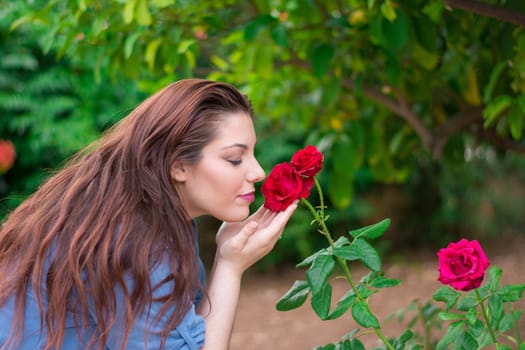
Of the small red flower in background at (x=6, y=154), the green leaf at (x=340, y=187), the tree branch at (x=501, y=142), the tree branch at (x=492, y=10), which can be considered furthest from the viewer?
the small red flower in background at (x=6, y=154)

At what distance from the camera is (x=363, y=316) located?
145cm

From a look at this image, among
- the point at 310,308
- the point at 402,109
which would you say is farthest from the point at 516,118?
the point at 310,308

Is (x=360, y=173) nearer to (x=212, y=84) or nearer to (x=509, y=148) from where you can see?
(x=509, y=148)

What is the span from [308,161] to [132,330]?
1.74 feet

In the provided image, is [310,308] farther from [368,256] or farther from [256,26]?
[368,256]

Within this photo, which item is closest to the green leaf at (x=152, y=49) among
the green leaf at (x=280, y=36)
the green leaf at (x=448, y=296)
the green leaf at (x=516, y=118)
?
the green leaf at (x=280, y=36)

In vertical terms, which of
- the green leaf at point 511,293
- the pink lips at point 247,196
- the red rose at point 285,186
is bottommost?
the green leaf at point 511,293

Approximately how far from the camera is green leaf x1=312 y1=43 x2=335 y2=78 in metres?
2.32

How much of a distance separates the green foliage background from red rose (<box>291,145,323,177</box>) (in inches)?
19.3

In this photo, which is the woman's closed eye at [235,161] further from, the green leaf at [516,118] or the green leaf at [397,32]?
the green leaf at [516,118]

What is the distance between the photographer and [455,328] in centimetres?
149

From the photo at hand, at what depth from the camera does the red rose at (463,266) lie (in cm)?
132

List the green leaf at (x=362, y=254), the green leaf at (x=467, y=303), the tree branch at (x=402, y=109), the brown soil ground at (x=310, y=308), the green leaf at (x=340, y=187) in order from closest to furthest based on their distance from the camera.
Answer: the green leaf at (x=362, y=254) < the green leaf at (x=467, y=303) < the tree branch at (x=402, y=109) < the green leaf at (x=340, y=187) < the brown soil ground at (x=310, y=308)

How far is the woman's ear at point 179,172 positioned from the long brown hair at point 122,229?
19mm
